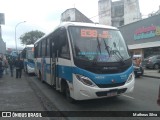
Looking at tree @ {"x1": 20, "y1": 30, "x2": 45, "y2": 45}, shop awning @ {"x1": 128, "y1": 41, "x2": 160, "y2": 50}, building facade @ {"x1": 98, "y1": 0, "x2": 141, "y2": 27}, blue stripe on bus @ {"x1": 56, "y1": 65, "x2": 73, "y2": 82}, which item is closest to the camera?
blue stripe on bus @ {"x1": 56, "y1": 65, "x2": 73, "y2": 82}

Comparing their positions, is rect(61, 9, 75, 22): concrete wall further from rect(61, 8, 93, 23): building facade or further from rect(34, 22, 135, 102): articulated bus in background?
rect(34, 22, 135, 102): articulated bus in background

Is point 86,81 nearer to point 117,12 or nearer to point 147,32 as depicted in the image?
point 147,32

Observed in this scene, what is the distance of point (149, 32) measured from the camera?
2994 centimetres

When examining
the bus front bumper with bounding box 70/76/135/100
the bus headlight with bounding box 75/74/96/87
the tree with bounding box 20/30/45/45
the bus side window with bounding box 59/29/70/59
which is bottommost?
the bus front bumper with bounding box 70/76/135/100

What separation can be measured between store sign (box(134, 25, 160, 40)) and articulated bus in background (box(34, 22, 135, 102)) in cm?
2091

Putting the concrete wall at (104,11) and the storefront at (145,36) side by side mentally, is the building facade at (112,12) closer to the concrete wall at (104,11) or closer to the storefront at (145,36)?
the concrete wall at (104,11)

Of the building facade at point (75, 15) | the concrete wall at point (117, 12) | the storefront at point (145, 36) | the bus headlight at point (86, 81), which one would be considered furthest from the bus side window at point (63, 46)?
the concrete wall at point (117, 12)

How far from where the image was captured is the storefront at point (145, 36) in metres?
28.7

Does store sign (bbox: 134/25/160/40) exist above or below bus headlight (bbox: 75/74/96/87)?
above

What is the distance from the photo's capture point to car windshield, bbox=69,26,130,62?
8051 millimetres

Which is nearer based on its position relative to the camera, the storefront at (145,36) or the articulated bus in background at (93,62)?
the articulated bus in background at (93,62)

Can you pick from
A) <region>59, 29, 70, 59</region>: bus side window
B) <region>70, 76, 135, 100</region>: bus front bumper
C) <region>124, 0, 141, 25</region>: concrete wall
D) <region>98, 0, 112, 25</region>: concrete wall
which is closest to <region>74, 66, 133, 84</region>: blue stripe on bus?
<region>70, 76, 135, 100</region>: bus front bumper

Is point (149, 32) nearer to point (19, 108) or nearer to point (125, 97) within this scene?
point (125, 97)

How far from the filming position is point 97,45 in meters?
8.32
